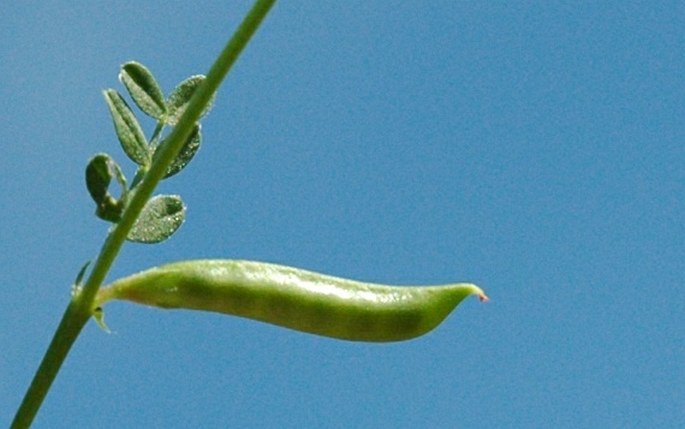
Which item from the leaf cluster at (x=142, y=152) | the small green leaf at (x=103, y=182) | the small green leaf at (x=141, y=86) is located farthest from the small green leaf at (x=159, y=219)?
the small green leaf at (x=141, y=86)

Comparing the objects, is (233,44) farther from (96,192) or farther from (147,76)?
(147,76)

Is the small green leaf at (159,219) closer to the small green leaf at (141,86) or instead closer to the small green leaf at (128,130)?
the small green leaf at (128,130)

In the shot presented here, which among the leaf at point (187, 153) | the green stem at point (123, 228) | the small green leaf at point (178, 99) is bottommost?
the green stem at point (123, 228)

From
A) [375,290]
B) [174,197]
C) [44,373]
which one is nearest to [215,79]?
[44,373]

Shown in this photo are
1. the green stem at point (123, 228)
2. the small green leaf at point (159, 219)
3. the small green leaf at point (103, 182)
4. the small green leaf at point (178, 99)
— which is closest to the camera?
the green stem at point (123, 228)

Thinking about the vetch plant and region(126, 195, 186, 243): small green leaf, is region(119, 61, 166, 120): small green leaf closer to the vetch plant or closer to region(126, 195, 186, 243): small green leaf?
the vetch plant
